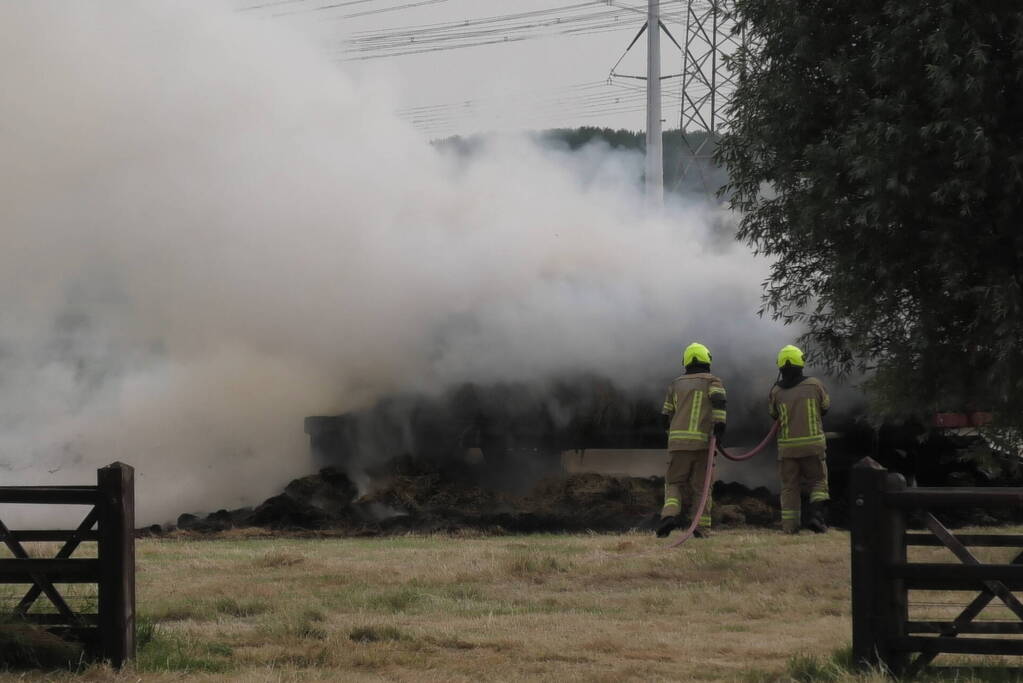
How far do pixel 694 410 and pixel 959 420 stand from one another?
424cm

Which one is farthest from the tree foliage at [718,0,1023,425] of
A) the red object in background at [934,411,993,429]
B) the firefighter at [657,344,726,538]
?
the red object in background at [934,411,993,429]

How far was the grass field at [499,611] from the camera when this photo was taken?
834cm

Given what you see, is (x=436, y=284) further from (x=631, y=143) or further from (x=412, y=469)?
(x=631, y=143)

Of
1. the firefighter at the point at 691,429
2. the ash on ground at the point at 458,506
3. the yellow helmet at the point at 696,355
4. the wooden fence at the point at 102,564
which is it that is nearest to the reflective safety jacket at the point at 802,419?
the firefighter at the point at 691,429

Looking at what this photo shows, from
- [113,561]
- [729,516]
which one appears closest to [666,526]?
[729,516]

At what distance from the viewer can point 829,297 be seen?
1321 centimetres

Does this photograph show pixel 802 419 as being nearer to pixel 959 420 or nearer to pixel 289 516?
pixel 959 420

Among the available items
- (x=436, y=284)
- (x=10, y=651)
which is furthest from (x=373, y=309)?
(x=10, y=651)

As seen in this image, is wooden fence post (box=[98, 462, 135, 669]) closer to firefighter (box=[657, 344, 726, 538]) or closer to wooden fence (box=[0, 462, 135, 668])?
wooden fence (box=[0, 462, 135, 668])

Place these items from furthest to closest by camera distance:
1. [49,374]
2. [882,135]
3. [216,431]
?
[49,374], [216,431], [882,135]

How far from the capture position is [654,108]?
34562mm

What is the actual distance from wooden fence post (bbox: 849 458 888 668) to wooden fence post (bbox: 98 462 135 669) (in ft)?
12.8

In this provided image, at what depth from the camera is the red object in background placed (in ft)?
59.5

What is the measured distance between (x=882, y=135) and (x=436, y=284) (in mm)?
11958
